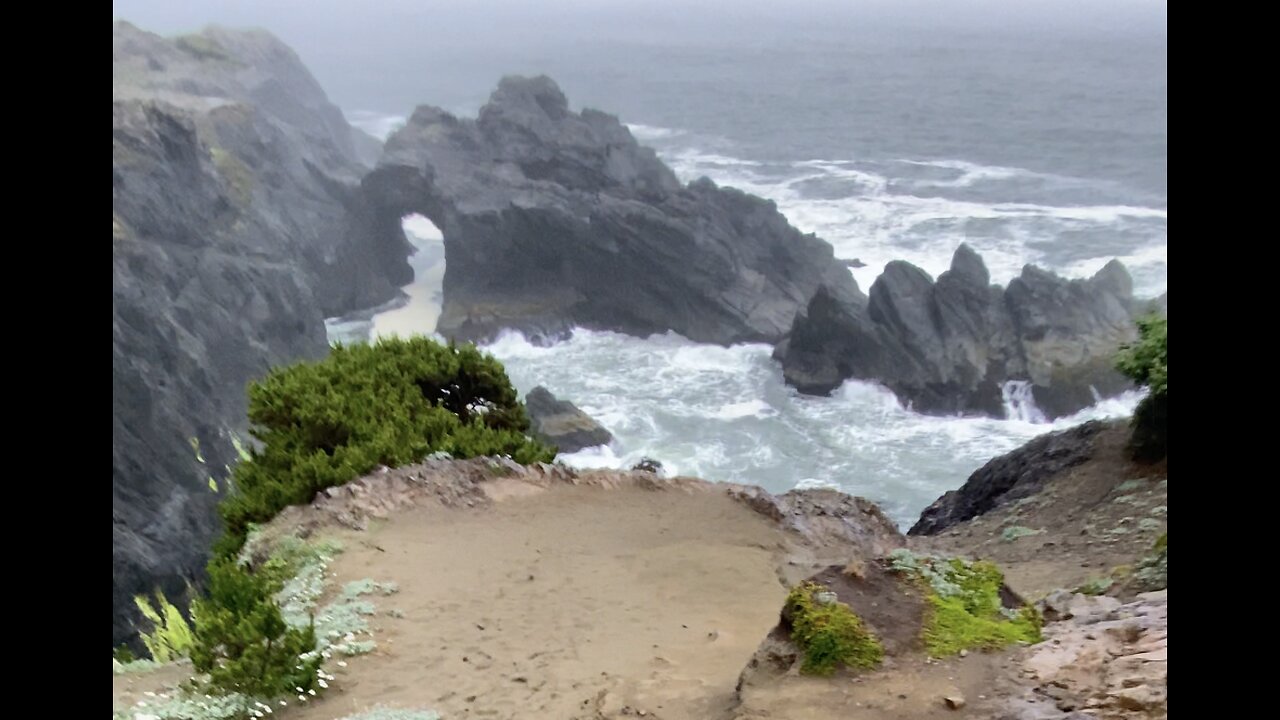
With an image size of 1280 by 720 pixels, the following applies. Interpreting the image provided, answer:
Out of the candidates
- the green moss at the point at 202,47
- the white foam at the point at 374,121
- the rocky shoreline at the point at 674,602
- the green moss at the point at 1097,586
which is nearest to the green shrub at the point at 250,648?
the rocky shoreline at the point at 674,602

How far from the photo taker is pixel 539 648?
27.8 feet

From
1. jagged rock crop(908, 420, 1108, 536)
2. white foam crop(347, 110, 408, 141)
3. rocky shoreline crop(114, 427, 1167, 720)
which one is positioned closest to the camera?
rocky shoreline crop(114, 427, 1167, 720)

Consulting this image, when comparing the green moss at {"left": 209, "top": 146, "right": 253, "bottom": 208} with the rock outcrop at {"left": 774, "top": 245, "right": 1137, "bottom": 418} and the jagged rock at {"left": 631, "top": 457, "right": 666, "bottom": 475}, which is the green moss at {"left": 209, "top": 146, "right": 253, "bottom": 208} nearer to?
the rock outcrop at {"left": 774, "top": 245, "right": 1137, "bottom": 418}

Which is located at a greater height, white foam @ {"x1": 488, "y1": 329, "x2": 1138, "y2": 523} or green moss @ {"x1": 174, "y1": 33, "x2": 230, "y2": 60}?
green moss @ {"x1": 174, "y1": 33, "x2": 230, "y2": 60}

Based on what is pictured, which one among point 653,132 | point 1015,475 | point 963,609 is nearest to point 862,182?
point 653,132

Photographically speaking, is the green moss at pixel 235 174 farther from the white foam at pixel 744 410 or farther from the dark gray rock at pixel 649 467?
the dark gray rock at pixel 649 467

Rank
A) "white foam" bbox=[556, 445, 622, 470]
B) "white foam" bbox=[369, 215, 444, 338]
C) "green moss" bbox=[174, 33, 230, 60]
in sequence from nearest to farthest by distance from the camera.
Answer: "white foam" bbox=[556, 445, 622, 470] < "white foam" bbox=[369, 215, 444, 338] < "green moss" bbox=[174, 33, 230, 60]

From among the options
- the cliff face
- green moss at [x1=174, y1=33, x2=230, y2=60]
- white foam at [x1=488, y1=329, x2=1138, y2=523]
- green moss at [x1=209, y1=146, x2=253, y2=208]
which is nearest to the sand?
the cliff face

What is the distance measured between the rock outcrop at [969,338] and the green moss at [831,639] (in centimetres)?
3880

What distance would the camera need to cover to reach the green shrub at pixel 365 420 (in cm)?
1155

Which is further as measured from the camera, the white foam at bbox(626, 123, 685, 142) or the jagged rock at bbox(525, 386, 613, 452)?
the white foam at bbox(626, 123, 685, 142)

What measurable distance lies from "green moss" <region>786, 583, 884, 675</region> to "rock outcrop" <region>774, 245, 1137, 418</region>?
38.8 m

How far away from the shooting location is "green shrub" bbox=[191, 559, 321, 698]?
24.3ft
